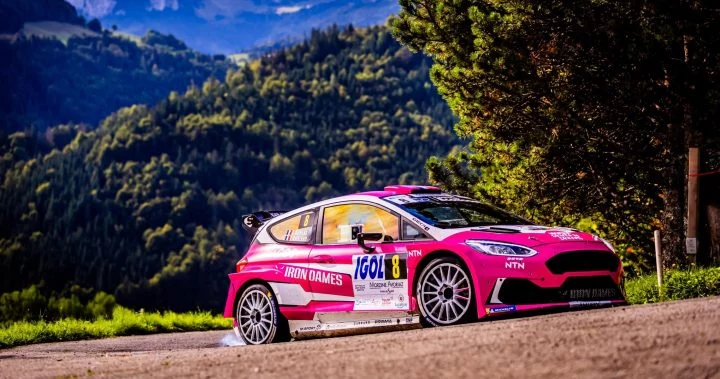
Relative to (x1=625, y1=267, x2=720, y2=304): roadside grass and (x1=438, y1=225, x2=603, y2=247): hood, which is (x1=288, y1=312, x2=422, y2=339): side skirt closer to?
(x1=438, y1=225, x2=603, y2=247): hood

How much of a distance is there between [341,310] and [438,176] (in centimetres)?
1091

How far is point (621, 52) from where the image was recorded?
53.9 feet

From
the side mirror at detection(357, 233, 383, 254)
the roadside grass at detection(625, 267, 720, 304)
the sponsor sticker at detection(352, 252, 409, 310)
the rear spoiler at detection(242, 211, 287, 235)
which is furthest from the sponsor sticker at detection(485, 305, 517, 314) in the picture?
the rear spoiler at detection(242, 211, 287, 235)

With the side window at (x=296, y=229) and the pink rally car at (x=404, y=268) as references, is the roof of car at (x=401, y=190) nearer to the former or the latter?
the pink rally car at (x=404, y=268)

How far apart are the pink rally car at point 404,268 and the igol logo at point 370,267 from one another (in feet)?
0.04

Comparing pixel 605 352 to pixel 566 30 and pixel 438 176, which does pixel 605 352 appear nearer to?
pixel 566 30

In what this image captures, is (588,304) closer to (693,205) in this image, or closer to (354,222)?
(354,222)

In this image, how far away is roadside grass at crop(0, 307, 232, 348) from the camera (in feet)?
56.6

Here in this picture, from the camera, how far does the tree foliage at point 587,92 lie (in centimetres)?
1597

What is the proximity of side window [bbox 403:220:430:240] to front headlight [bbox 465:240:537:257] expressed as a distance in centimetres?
69

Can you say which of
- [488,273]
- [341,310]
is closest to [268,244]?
[341,310]

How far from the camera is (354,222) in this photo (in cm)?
1211

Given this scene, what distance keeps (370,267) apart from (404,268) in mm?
488

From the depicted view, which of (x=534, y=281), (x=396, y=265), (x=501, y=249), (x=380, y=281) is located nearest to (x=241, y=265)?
(x=380, y=281)
